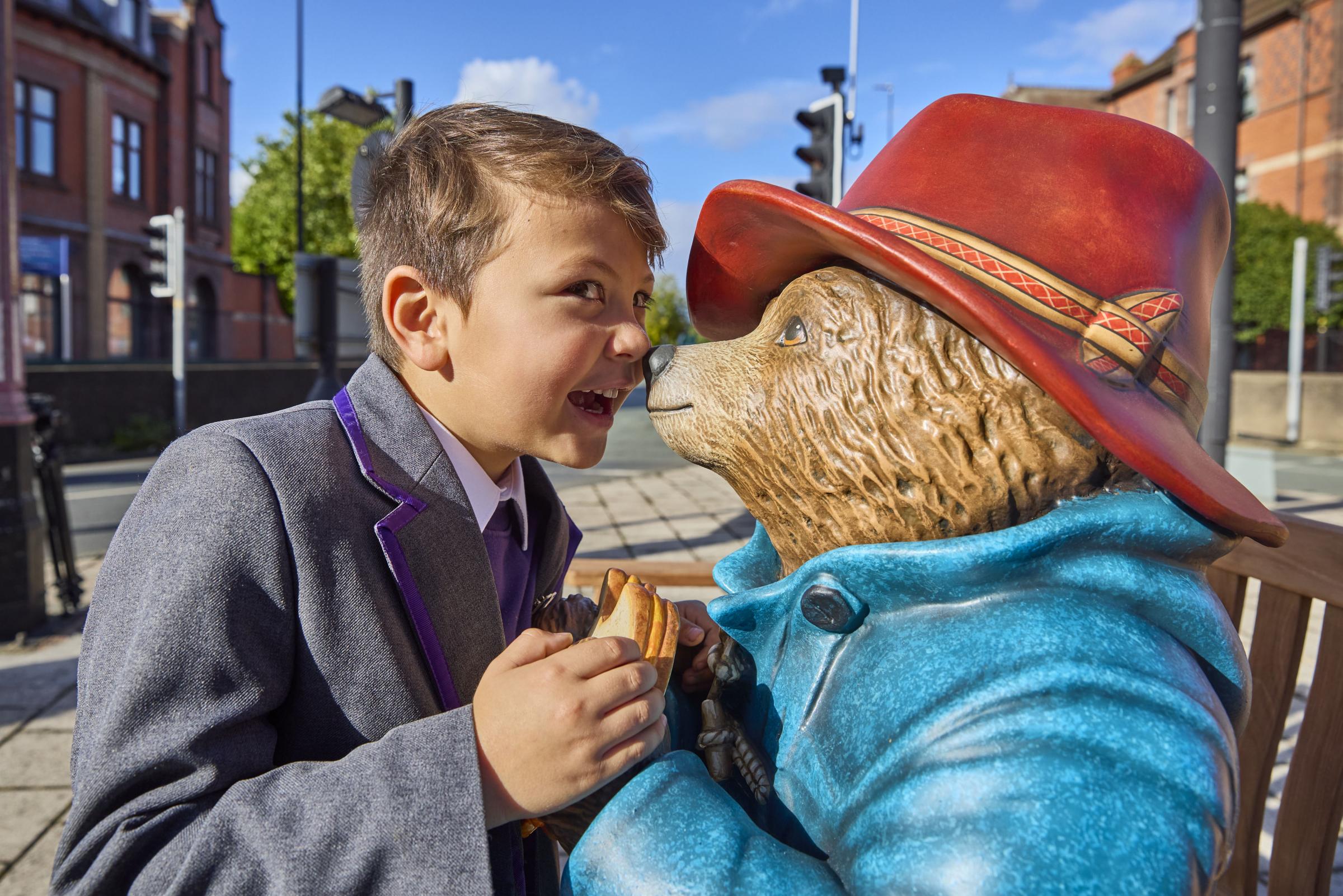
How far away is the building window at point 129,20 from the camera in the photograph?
2230cm

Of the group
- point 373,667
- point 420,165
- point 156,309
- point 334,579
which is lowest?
point 373,667

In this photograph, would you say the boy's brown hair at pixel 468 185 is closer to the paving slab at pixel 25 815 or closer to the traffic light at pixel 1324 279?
the paving slab at pixel 25 815

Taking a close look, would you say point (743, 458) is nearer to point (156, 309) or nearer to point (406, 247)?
point (406, 247)

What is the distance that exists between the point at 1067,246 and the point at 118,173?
84.4 feet

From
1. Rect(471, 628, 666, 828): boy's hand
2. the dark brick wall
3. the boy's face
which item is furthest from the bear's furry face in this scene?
the dark brick wall

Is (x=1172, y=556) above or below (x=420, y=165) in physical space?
below

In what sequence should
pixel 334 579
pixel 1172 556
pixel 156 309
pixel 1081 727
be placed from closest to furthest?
pixel 1081 727
pixel 1172 556
pixel 334 579
pixel 156 309

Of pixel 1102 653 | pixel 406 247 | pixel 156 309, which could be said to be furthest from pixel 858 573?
pixel 156 309

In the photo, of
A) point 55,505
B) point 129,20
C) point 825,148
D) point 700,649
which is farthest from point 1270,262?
point 129,20

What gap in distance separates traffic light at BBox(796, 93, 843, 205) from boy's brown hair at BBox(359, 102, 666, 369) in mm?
4592

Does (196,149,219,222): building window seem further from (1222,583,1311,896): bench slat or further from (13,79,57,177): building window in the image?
(1222,583,1311,896): bench slat

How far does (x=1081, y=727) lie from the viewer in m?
0.81

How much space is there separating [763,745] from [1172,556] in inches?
20.4

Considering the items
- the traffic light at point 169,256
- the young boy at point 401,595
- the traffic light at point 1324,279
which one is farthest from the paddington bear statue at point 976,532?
the traffic light at point 1324,279
